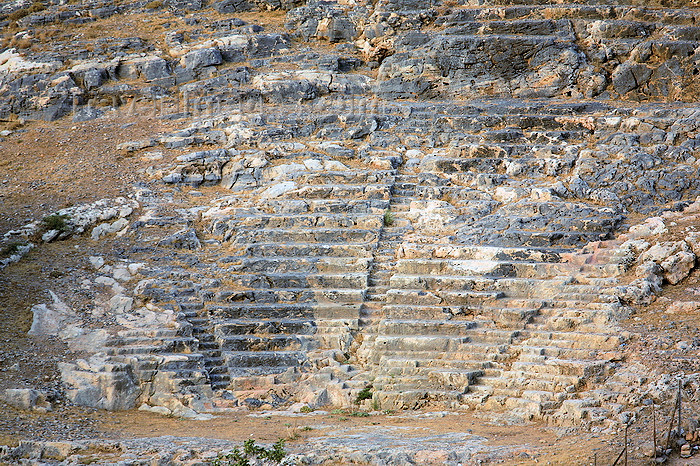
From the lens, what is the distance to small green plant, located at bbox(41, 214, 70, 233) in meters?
14.4

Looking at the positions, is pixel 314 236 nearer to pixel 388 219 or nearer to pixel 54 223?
pixel 388 219

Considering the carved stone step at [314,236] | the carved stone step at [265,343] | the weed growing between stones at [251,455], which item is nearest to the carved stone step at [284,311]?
the carved stone step at [265,343]

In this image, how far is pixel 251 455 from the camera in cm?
859

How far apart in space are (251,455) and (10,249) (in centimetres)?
788

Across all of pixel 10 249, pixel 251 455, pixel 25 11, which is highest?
pixel 25 11

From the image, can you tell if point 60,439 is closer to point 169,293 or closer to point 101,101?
point 169,293

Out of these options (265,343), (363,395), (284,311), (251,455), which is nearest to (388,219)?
(284,311)

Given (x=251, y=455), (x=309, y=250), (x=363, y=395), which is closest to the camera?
(x=251, y=455)

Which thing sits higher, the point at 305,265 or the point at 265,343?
the point at 305,265

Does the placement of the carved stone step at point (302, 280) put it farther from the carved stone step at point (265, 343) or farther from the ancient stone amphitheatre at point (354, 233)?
the carved stone step at point (265, 343)

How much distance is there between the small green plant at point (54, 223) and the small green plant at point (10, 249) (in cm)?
70

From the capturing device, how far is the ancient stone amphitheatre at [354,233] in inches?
398

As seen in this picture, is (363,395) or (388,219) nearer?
(363,395)

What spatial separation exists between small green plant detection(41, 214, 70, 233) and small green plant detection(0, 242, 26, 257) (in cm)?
70
